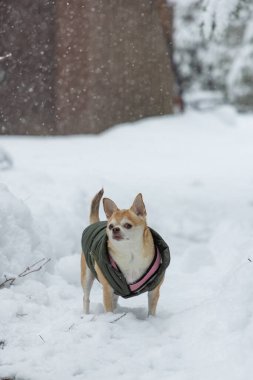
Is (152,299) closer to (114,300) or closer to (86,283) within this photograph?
(114,300)

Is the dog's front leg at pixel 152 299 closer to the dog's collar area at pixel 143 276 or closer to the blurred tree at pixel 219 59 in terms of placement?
the dog's collar area at pixel 143 276

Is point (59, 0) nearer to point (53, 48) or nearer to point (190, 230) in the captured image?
point (53, 48)

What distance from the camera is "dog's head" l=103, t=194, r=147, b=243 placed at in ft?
17.7

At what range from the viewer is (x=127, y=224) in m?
5.44

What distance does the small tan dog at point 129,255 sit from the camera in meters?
5.50

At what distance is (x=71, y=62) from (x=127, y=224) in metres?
11.3

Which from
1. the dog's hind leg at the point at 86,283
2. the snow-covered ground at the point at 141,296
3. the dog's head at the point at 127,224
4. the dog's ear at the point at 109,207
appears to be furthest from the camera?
the dog's hind leg at the point at 86,283

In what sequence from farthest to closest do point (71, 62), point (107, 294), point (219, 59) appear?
point (219, 59) < point (71, 62) < point (107, 294)

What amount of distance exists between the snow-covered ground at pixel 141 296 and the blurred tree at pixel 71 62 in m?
0.74

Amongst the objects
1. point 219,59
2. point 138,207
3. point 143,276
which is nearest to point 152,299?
point 143,276

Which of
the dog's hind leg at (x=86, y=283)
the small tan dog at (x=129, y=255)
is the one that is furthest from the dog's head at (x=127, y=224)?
the dog's hind leg at (x=86, y=283)

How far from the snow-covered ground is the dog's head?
28.5 inches

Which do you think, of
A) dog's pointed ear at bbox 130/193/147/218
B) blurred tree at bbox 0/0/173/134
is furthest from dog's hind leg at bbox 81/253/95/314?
blurred tree at bbox 0/0/173/134

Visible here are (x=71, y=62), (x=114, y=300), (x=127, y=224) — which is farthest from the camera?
(x=71, y=62)
